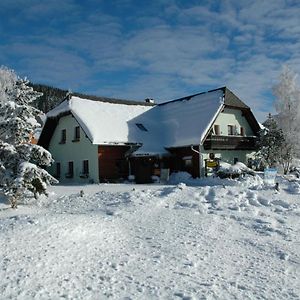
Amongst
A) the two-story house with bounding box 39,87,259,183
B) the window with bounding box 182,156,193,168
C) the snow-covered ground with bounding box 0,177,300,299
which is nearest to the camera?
the snow-covered ground with bounding box 0,177,300,299

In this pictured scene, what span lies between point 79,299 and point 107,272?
145cm

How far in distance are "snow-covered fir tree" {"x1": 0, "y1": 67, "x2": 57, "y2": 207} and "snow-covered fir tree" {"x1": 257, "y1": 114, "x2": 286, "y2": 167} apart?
1891 centimetres

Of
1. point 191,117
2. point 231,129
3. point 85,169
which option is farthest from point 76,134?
point 231,129

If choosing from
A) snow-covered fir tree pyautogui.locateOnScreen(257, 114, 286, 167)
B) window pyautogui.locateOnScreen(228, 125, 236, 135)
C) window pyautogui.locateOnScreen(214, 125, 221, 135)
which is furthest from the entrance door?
snow-covered fir tree pyautogui.locateOnScreen(257, 114, 286, 167)

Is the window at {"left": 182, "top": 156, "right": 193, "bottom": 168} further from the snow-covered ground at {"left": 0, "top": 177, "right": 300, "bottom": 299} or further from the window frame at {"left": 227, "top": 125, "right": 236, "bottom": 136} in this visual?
the snow-covered ground at {"left": 0, "top": 177, "right": 300, "bottom": 299}

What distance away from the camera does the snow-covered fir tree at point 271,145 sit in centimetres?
3108

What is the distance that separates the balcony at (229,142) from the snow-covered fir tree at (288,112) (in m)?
2.86

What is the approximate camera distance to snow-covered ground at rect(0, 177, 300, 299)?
8.57 metres

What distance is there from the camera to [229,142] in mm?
30609

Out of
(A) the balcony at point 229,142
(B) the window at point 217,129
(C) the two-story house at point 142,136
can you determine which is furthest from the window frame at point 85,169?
(B) the window at point 217,129

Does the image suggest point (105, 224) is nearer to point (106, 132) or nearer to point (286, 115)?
point (106, 132)

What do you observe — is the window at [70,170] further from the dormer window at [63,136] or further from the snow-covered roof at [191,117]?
the snow-covered roof at [191,117]

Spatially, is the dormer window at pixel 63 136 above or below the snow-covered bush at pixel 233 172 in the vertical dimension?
above

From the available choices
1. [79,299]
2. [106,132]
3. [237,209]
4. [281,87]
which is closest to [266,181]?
[237,209]
